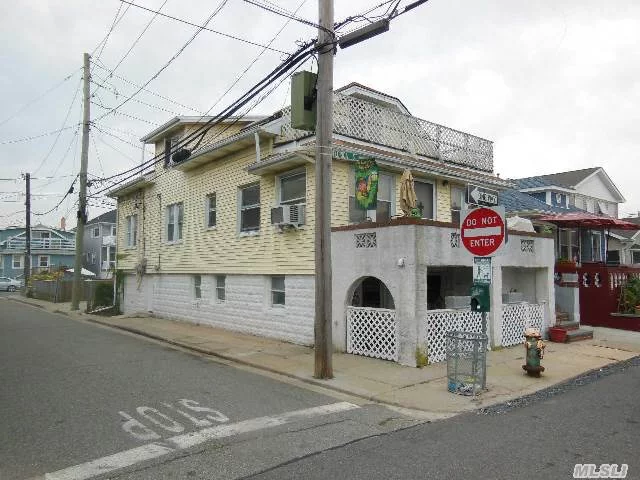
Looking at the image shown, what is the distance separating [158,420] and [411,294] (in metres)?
5.65

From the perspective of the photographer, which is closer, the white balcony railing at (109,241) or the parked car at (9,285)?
the white balcony railing at (109,241)

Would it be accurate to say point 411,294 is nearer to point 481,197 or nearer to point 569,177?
point 481,197

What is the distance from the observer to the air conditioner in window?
13.0 metres

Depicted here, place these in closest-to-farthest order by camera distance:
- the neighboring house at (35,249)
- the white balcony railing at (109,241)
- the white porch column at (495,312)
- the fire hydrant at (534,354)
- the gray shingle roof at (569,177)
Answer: the fire hydrant at (534,354), the white porch column at (495,312), the gray shingle roof at (569,177), the white balcony railing at (109,241), the neighboring house at (35,249)

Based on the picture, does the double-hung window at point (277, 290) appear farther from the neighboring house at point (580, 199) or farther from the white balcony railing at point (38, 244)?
the white balcony railing at point (38, 244)

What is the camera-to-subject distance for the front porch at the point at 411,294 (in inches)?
412

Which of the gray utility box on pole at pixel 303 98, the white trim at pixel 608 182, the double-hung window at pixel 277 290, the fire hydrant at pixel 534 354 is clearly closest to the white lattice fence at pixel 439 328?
the fire hydrant at pixel 534 354

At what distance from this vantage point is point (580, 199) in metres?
33.9

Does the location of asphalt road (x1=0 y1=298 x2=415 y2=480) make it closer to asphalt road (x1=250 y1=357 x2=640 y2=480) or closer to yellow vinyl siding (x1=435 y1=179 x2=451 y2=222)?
asphalt road (x1=250 y1=357 x2=640 y2=480)

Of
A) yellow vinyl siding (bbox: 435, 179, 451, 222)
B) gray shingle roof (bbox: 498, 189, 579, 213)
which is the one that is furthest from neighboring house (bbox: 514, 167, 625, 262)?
yellow vinyl siding (bbox: 435, 179, 451, 222)

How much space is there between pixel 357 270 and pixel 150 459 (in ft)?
23.3

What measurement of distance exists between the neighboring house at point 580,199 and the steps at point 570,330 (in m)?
5.13

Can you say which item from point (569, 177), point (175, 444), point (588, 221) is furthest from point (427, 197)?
point (569, 177)

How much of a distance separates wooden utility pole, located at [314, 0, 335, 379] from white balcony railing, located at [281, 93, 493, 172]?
11.2ft
